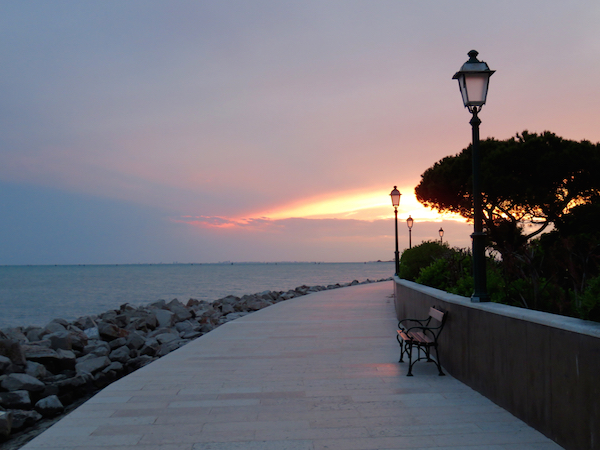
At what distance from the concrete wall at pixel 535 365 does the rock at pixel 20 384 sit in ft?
21.4

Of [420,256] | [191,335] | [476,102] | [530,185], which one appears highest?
[530,185]

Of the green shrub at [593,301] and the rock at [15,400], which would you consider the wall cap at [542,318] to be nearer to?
the green shrub at [593,301]

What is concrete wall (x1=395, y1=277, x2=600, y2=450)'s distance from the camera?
369 cm

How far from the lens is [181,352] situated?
902cm

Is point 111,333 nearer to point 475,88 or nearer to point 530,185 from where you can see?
point 475,88

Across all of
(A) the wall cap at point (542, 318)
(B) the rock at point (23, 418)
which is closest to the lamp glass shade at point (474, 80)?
(A) the wall cap at point (542, 318)

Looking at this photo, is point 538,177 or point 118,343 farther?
point 538,177

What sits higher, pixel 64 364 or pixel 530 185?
pixel 530 185

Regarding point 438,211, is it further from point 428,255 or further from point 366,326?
point 366,326

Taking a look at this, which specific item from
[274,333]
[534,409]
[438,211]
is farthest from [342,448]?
[438,211]

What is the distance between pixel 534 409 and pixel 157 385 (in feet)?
14.9

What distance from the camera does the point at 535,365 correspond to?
14.6 ft

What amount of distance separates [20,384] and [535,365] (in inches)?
297

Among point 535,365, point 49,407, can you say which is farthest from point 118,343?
point 535,365
